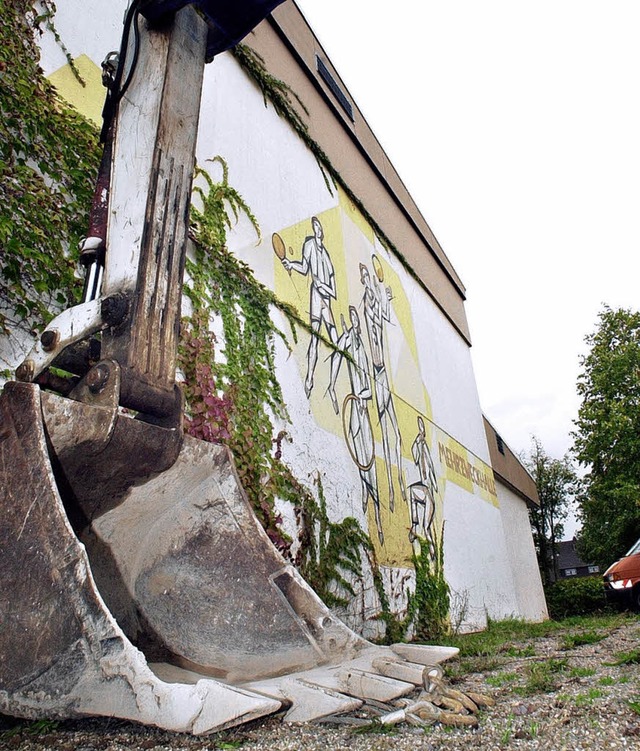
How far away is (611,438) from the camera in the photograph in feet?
63.9

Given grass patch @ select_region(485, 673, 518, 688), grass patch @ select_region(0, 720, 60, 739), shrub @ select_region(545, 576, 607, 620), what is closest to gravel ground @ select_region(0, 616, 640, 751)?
grass patch @ select_region(0, 720, 60, 739)

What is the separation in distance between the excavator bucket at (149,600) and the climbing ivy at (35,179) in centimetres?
152

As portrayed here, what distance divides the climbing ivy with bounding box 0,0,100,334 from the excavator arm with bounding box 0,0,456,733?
3.29ft

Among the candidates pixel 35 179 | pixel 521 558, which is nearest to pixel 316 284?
pixel 35 179

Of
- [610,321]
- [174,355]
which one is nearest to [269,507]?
[174,355]

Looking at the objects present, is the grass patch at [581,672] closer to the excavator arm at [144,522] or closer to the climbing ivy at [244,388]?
the excavator arm at [144,522]

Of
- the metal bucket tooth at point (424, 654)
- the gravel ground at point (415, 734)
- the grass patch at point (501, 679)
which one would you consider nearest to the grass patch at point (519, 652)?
the grass patch at point (501, 679)

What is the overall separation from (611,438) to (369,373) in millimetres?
15545

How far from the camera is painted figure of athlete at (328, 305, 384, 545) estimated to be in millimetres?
6133

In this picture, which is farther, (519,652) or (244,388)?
(244,388)

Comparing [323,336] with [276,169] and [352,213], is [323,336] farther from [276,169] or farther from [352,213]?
[352,213]

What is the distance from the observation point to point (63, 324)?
1.98 metres

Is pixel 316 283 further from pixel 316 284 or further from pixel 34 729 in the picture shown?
pixel 34 729

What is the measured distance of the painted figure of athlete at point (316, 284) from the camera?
5898mm
